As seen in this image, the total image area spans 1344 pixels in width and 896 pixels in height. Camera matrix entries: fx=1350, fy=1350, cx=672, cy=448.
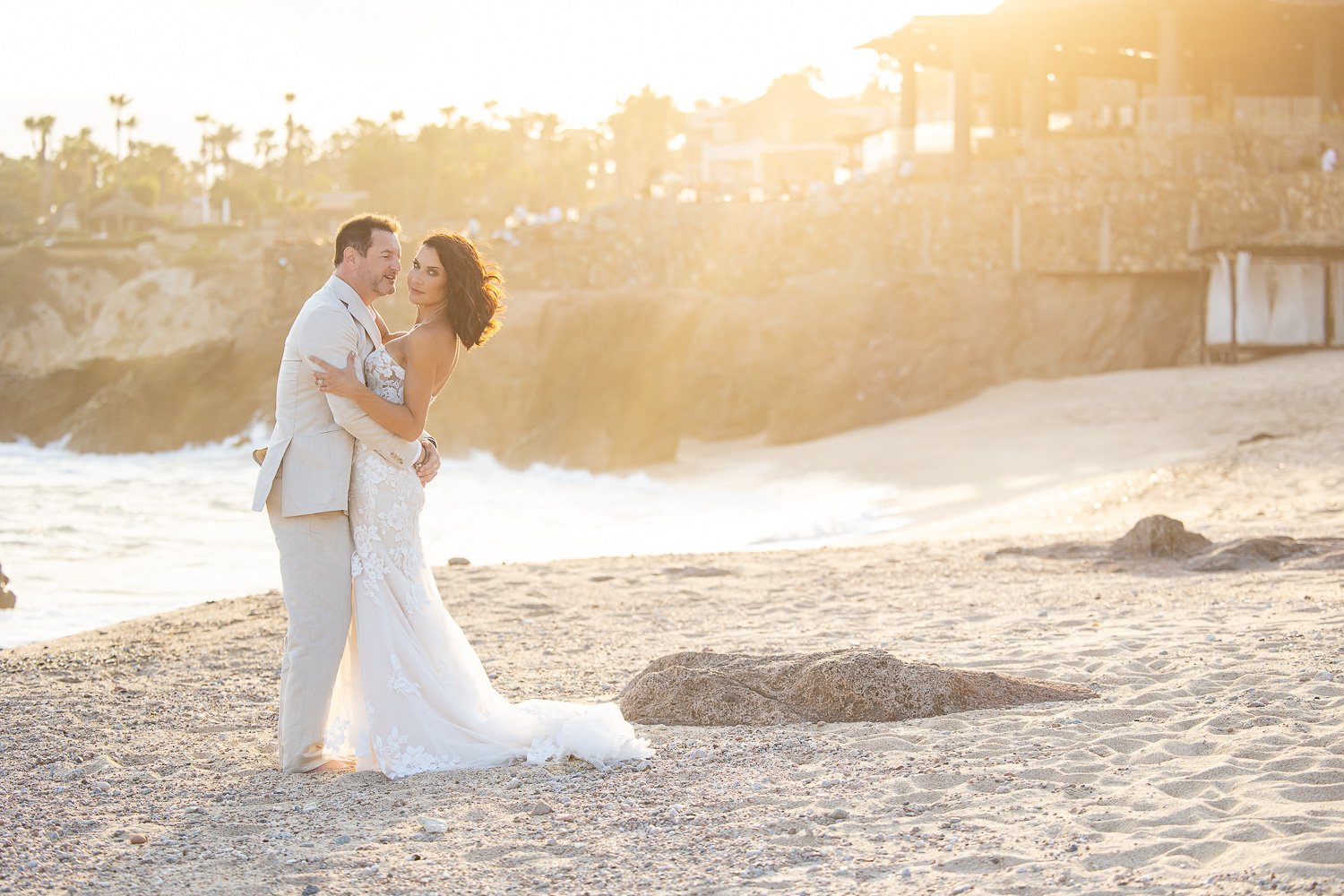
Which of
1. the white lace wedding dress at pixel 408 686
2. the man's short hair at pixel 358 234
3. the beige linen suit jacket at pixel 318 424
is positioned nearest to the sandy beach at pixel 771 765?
the white lace wedding dress at pixel 408 686

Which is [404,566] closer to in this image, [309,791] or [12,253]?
[309,791]

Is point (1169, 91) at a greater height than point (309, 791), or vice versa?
point (1169, 91)

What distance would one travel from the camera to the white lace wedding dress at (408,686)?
4684 millimetres

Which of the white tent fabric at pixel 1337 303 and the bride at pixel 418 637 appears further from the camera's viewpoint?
the white tent fabric at pixel 1337 303

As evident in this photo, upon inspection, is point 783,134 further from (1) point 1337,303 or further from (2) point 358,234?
(2) point 358,234

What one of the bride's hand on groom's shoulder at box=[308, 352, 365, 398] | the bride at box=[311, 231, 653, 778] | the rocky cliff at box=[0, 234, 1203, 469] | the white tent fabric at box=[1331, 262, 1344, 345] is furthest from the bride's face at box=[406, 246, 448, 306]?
the white tent fabric at box=[1331, 262, 1344, 345]

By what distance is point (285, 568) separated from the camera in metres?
4.74

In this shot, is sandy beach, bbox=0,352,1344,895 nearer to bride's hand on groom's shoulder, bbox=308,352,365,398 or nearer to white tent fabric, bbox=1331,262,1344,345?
bride's hand on groom's shoulder, bbox=308,352,365,398

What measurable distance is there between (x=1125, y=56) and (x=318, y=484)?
31.1 metres

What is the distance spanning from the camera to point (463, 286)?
15.6 feet

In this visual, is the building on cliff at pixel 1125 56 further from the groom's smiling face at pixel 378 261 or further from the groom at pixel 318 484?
the groom at pixel 318 484

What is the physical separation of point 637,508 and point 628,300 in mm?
9993

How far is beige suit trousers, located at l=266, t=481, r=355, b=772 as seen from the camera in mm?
4703

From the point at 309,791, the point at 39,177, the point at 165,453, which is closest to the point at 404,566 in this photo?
the point at 309,791
